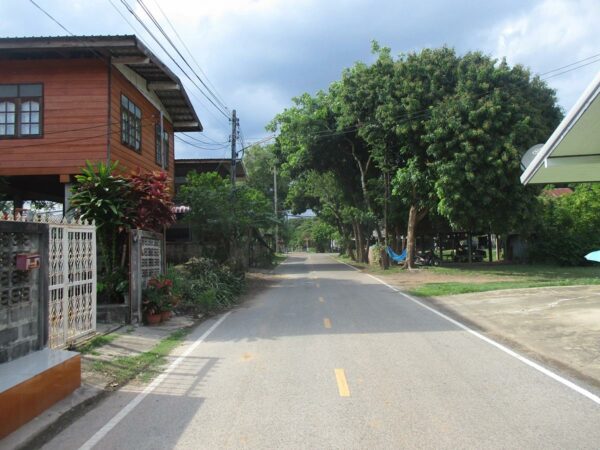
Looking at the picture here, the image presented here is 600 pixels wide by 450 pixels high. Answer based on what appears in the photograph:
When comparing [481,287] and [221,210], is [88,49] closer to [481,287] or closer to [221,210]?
[221,210]

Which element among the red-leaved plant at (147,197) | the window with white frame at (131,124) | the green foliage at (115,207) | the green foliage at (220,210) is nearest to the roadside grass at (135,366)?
the green foliage at (115,207)

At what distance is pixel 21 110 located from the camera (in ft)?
55.7

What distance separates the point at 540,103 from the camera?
27.6 meters

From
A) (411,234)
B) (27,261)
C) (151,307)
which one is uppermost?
(411,234)

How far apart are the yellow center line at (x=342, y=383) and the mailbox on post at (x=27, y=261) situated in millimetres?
4224

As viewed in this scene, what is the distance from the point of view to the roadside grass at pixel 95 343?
9.13 metres

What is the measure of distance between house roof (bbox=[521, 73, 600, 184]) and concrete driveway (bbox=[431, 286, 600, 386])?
10.5ft

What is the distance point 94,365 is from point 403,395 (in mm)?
4662

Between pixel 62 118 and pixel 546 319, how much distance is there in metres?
14.7

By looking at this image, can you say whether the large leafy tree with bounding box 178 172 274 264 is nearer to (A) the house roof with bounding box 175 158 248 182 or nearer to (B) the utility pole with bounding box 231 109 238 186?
(B) the utility pole with bounding box 231 109 238 186

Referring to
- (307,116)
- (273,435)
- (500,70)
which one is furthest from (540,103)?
(273,435)

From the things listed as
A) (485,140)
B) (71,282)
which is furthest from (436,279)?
(71,282)

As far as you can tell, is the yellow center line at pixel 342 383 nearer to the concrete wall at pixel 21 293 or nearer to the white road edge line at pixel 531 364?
the white road edge line at pixel 531 364

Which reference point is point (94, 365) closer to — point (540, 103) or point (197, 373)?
point (197, 373)
